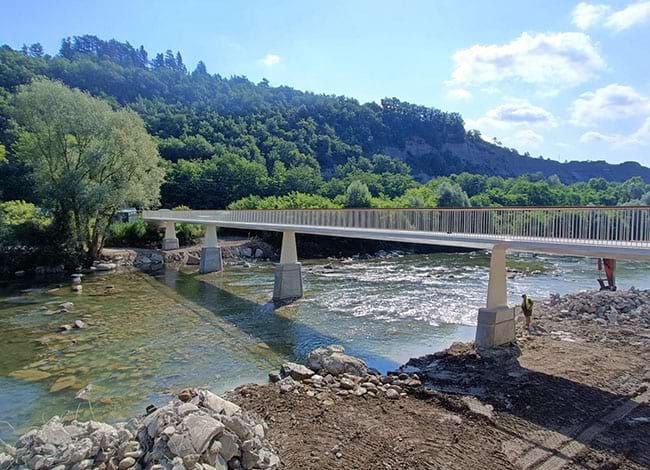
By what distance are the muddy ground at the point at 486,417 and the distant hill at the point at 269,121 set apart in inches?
3142

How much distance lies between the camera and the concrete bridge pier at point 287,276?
22.8m

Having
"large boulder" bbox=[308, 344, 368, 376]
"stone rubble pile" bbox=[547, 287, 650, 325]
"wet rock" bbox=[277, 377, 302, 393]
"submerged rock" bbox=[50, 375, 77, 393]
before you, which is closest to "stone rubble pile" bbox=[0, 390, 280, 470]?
"wet rock" bbox=[277, 377, 302, 393]

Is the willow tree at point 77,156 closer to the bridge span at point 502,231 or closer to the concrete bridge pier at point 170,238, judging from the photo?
the concrete bridge pier at point 170,238

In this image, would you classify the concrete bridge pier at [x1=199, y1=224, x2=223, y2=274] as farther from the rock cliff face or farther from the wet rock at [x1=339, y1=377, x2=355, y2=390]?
the rock cliff face

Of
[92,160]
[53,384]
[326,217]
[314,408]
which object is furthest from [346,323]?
[92,160]

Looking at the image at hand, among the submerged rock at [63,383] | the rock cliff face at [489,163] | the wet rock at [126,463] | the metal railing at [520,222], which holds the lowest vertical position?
the submerged rock at [63,383]

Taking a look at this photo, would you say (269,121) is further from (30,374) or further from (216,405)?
(216,405)

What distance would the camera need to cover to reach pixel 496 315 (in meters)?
12.8

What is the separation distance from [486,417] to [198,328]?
12382 mm

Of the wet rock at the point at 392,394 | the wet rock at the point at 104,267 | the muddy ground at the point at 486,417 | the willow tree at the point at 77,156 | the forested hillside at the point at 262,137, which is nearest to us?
the muddy ground at the point at 486,417

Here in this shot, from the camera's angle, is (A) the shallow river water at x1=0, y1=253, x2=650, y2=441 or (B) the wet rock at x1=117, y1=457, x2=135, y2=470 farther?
(A) the shallow river water at x1=0, y1=253, x2=650, y2=441

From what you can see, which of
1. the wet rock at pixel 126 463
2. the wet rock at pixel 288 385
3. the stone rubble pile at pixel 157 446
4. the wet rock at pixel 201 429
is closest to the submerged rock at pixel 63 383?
the stone rubble pile at pixel 157 446

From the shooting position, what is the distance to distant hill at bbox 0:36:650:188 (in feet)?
343

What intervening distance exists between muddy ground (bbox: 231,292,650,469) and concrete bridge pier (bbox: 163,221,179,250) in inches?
1406
